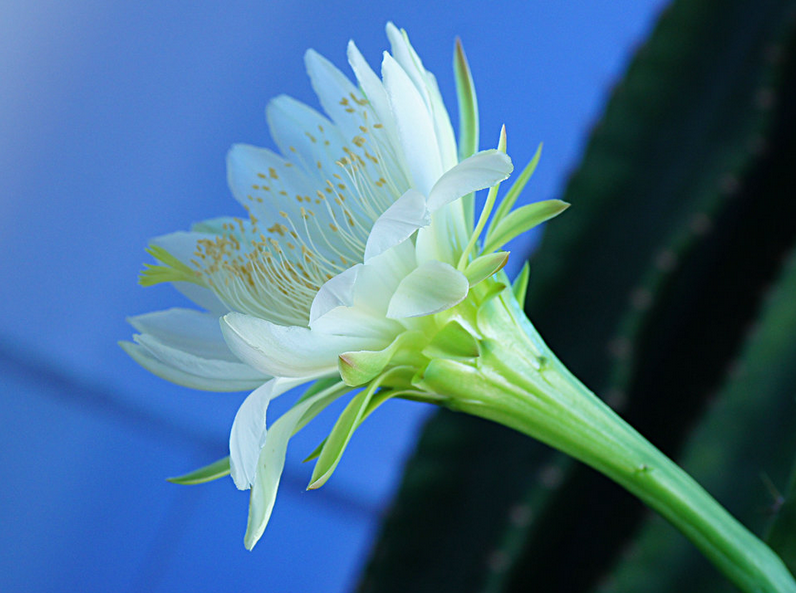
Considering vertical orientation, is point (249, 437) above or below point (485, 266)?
below

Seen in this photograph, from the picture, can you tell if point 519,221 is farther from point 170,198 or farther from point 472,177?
point 170,198

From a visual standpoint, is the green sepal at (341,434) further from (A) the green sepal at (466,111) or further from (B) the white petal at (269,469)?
(A) the green sepal at (466,111)

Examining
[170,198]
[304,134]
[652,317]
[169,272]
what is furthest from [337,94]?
[170,198]

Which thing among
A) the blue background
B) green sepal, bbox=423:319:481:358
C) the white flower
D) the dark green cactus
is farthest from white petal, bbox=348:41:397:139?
the blue background

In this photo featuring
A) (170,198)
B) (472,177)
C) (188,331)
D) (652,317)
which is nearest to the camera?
(472,177)

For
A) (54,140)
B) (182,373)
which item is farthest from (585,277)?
(54,140)

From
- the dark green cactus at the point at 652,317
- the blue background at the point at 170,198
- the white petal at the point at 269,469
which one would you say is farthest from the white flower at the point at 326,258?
the blue background at the point at 170,198

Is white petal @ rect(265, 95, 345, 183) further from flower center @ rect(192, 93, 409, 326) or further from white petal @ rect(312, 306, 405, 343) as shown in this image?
white petal @ rect(312, 306, 405, 343)
